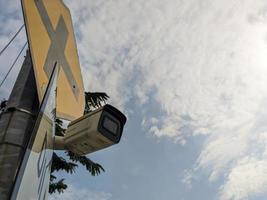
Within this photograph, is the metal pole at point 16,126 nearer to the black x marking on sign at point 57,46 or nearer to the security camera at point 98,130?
the black x marking on sign at point 57,46

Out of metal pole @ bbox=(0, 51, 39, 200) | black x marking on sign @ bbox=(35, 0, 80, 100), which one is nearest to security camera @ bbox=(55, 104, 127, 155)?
metal pole @ bbox=(0, 51, 39, 200)

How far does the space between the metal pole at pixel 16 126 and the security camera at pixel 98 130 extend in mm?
257

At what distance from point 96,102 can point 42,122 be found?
928 cm

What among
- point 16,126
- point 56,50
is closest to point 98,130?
point 16,126

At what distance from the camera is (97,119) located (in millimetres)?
1739

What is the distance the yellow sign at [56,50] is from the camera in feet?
6.31

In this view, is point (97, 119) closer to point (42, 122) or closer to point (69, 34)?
point (42, 122)

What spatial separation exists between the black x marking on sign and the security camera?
0.41 metres

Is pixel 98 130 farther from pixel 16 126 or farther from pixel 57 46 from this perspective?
pixel 57 46

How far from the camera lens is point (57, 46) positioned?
7.88 feet

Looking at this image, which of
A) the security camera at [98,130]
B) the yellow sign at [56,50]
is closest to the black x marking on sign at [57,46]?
the yellow sign at [56,50]

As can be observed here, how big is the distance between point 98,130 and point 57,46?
3.08 feet

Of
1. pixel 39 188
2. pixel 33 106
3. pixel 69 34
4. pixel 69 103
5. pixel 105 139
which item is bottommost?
pixel 39 188

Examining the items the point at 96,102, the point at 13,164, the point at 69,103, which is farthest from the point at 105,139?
the point at 96,102
